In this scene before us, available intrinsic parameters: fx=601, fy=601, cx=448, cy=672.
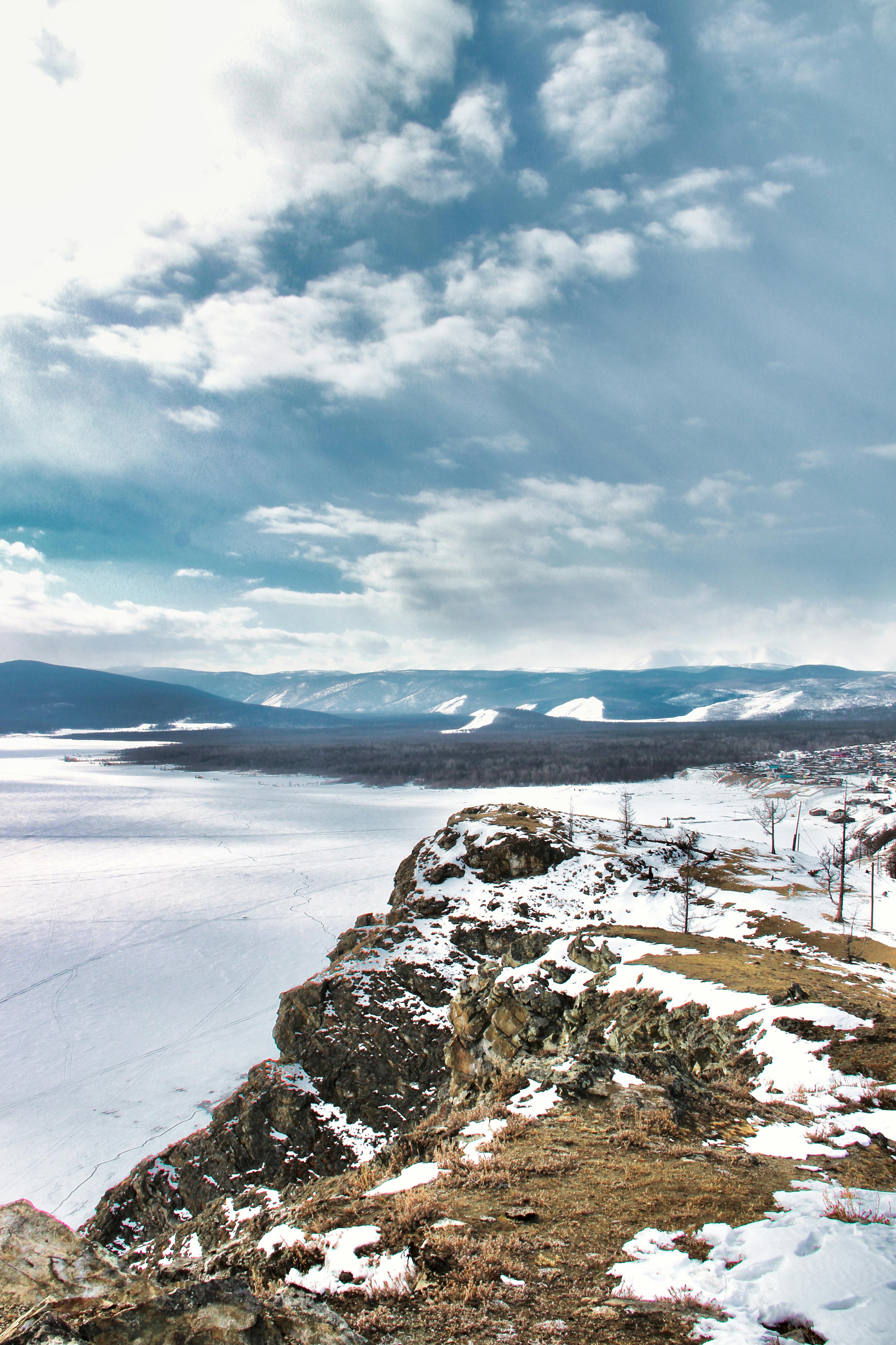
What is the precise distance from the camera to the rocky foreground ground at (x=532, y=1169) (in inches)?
225

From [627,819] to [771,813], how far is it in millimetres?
18892

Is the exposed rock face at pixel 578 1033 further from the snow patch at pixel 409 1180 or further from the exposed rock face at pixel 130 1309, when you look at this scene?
the exposed rock face at pixel 130 1309

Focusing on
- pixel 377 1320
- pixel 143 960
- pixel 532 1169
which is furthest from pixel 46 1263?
pixel 143 960

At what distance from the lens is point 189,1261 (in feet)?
25.4

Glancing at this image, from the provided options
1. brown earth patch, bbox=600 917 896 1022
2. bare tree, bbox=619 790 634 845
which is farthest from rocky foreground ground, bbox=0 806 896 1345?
bare tree, bbox=619 790 634 845

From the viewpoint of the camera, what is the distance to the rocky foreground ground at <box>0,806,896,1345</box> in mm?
5715

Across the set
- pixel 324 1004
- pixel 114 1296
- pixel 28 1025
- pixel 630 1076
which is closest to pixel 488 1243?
pixel 114 1296

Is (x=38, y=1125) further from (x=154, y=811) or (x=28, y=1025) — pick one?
(x=154, y=811)

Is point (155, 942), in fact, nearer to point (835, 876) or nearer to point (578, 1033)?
point (578, 1033)

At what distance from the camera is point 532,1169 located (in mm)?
9602

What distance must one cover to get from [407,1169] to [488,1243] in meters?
4.24

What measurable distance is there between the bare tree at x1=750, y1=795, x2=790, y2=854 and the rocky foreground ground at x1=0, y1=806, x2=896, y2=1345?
45.9m

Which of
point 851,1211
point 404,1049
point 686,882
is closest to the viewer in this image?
point 851,1211

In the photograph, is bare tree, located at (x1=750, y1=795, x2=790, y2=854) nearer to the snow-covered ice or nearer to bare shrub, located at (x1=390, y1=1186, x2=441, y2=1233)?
the snow-covered ice
